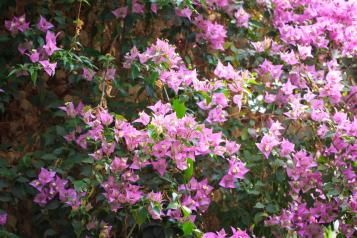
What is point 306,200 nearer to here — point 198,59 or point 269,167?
point 269,167

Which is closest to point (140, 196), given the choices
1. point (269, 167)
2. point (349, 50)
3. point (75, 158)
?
point (75, 158)

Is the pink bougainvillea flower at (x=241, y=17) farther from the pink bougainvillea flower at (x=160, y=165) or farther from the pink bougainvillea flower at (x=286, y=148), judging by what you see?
the pink bougainvillea flower at (x=160, y=165)

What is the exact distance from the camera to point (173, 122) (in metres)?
1.98

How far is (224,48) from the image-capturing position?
2684mm

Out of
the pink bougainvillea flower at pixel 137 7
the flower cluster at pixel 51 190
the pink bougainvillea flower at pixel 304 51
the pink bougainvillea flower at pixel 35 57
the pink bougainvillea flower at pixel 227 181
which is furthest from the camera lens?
the pink bougainvillea flower at pixel 304 51

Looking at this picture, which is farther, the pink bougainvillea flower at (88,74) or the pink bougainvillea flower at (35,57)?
the pink bougainvillea flower at (88,74)

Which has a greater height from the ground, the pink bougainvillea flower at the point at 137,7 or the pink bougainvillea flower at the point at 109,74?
the pink bougainvillea flower at the point at 137,7

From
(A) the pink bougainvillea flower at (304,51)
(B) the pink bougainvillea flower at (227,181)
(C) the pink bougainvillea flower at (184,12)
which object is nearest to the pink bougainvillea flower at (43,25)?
(C) the pink bougainvillea flower at (184,12)

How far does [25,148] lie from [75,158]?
0.29m

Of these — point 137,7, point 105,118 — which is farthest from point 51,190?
point 137,7

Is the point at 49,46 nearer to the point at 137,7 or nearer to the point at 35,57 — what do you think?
the point at 35,57

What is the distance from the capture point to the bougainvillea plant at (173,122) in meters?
2.03

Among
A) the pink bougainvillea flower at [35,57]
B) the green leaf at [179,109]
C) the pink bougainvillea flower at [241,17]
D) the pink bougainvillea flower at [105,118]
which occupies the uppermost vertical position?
the pink bougainvillea flower at [241,17]

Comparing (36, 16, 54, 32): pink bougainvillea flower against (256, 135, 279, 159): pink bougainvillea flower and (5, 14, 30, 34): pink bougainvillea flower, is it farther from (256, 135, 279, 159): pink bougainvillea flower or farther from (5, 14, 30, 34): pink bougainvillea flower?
(256, 135, 279, 159): pink bougainvillea flower
